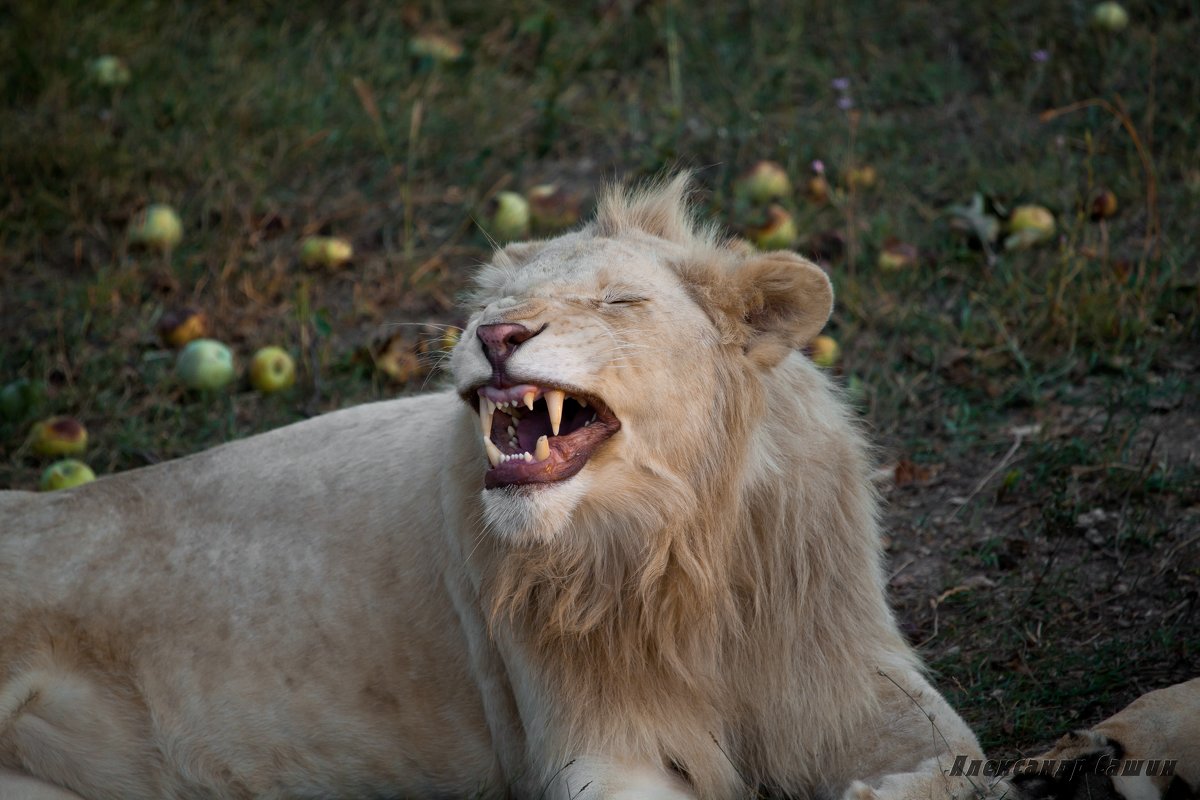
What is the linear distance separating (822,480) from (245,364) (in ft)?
10.1

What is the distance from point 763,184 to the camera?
19.5ft

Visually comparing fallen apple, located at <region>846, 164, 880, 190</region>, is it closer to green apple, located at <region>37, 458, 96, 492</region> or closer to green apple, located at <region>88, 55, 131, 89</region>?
green apple, located at <region>37, 458, 96, 492</region>

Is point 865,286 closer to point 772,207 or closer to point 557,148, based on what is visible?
point 772,207

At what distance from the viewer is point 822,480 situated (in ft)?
10.4

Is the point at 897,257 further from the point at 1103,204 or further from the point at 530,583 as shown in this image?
the point at 530,583

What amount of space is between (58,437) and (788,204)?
122 inches

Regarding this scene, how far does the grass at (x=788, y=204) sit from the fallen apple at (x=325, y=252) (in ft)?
0.23

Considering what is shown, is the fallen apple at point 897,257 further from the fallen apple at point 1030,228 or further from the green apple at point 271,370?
the green apple at point 271,370

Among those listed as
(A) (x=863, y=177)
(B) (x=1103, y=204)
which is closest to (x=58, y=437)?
(A) (x=863, y=177)

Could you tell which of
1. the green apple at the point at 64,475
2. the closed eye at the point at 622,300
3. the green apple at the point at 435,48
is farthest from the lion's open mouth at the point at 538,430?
the green apple at the point at 435,48

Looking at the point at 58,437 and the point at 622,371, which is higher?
the point at 622,371

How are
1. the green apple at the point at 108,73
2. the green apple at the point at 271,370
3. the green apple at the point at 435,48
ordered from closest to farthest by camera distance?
the green apple at the point at 271,370
the green apple at the point at 108,73
the green apple at the point at 435,48

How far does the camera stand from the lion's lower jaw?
2.82m

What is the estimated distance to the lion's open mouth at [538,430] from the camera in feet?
9.23
